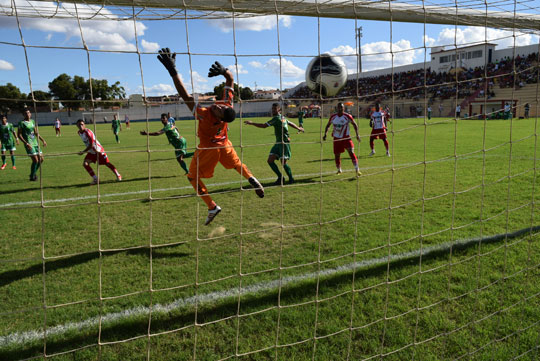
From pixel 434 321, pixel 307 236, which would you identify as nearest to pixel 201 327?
pixel 434 321

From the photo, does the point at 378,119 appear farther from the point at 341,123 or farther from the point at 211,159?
the point at 211,159

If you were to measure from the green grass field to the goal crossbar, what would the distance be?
92 cm

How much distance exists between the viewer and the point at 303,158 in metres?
12.2

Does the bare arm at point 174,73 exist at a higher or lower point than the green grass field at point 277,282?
higher

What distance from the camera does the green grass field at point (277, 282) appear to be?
2.48 metres

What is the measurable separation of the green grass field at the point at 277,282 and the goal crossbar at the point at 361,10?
3.02 ft

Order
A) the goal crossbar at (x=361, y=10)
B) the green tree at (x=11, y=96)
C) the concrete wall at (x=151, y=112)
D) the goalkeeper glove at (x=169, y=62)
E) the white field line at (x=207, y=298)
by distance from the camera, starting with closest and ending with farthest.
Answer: the green tree at (x=11, y=96), the goal crossbar at (x=361, y=10), the white field line at (x=207, y=298), the goalkeeper glove at (x=169, y=62), the concrete wall at (x=151, y=112)

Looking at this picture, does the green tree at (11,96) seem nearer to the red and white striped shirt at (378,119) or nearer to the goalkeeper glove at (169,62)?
the goalkeeper glove at (169,62)

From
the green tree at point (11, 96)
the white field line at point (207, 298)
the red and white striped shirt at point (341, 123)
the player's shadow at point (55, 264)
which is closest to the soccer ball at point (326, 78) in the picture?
the white field line at point (207, 298)

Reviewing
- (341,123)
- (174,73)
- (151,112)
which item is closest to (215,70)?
(174,73)

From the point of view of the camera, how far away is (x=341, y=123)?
8867 mm

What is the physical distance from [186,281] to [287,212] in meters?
2.49

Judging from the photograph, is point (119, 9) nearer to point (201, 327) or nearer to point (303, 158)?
point (201, 327)

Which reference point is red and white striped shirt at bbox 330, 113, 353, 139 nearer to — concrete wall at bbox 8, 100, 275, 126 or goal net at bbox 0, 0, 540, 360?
concrete wall at bbox 8, 100, 275, 126
